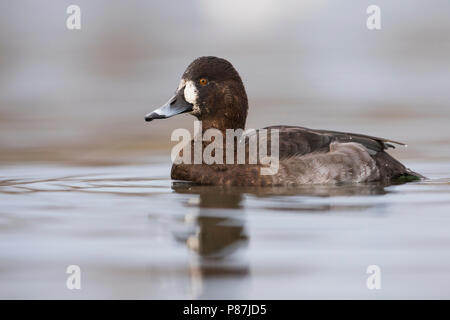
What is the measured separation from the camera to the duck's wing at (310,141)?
26.1 feet

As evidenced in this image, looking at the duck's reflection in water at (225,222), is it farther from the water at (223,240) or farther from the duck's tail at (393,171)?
the duck's tail at (393,171)

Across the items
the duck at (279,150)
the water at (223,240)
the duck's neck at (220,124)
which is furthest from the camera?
the duck's neck at (220,124)

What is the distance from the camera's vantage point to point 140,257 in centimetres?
540

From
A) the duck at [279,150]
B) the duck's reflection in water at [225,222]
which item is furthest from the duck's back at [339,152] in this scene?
the duck's reflection in water at [225,222]

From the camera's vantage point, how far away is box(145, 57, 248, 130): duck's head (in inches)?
329

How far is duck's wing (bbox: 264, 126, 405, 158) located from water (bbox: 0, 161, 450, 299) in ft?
1.18

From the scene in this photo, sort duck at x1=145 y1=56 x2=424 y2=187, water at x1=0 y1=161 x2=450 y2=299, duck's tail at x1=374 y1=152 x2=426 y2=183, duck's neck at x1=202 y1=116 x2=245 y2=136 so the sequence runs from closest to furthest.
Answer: water at x1=0 y1=161 x2=450 y2=299 < duck at x1=145 y1=56 x2=424 y2=187 < duck's tail at x1=374 y1=152 x2=426 y2=183 < duck's neck at x1=202 y1=116 x2=245 y2=136

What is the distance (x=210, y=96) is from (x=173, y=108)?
34cm

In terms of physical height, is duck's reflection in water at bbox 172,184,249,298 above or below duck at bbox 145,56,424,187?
below

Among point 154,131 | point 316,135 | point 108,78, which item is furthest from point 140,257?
point 108,78

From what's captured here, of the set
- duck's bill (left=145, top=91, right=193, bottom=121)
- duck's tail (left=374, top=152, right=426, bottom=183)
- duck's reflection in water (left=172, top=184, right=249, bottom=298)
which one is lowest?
duck's reflection in water (left=172, top=184, right=249, bottom=298)

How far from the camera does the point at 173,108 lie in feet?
27.5

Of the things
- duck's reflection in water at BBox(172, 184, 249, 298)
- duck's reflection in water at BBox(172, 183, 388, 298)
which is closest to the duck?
duck's reflection in water at BBox(172, 183, 388, 298)

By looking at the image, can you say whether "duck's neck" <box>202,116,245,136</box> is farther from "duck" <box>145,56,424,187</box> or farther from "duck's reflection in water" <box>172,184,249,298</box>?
"duck's reflection in water" <box>172,184,249,298</box>
